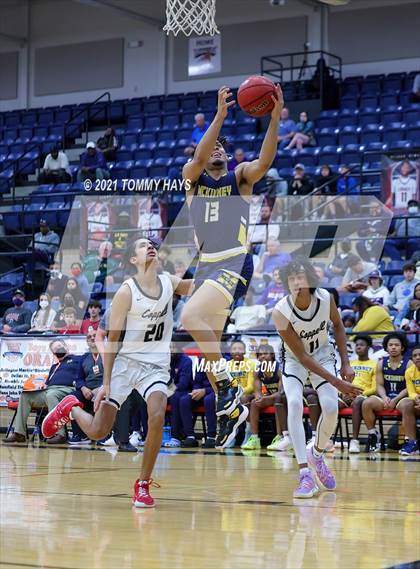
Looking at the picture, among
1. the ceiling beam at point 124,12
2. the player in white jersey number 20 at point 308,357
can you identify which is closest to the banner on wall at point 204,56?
the ceiling beam at point 124,12

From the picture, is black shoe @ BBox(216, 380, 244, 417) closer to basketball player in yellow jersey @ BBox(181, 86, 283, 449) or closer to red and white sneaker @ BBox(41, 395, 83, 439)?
basketball player in yellow jersey @ BBox(181, 86, 283, 449)

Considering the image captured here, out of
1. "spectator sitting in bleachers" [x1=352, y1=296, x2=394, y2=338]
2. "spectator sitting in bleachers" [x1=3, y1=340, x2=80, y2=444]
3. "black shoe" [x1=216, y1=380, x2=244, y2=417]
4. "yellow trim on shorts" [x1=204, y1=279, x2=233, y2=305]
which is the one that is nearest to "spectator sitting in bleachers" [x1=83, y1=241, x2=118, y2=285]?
"spectator sitting in bleachers" [x1=3, y1=340, x2=80, y2=444]

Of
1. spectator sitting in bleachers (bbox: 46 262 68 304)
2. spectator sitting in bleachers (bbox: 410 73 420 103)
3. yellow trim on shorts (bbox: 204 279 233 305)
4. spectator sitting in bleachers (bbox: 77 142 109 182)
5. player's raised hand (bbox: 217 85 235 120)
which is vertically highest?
spectator sitting in bleachers (bbox: 410 73 420 103)

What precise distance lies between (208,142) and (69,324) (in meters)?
7.75

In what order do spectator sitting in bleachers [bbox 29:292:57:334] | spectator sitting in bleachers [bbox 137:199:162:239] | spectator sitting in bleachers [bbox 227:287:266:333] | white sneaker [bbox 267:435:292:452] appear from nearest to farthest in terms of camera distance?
white sneaker [bbox 267:435:292:452]
spectator sitting in bleachers [bbox 227:287:266:333]
spectator sitting in bleachers [bbox 29:292:57:334]
spectator sitting in bleachers [bbox 137:199:162:239]

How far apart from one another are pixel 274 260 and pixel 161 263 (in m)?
1.66

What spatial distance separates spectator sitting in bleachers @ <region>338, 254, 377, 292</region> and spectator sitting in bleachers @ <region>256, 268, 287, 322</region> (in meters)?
0.87

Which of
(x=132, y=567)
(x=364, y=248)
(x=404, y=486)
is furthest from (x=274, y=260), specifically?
(x=132, y=567)

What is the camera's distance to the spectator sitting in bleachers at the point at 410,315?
12459 mm

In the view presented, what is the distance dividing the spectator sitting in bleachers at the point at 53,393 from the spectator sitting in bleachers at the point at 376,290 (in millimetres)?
4053

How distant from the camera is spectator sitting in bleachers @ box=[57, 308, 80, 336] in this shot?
45.2 feet

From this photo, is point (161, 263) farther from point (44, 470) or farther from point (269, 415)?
point (44, 470)

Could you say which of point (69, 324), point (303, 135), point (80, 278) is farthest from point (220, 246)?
point (303, 135)

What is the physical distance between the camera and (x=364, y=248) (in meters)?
14.9
